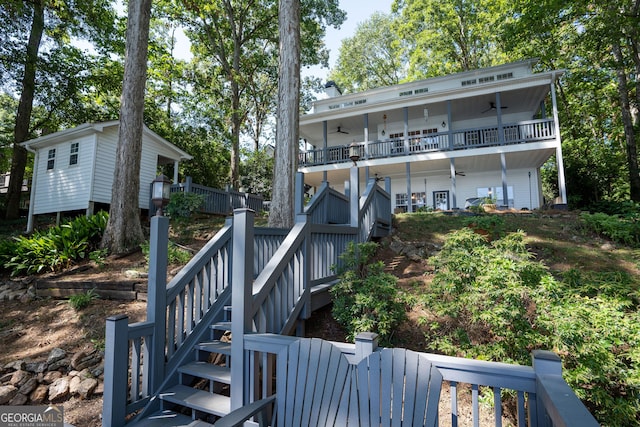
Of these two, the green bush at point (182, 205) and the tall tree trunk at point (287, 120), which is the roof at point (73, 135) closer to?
the green bush at point (182, 205)

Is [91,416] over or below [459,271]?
below

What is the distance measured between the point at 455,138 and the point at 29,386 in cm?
1557

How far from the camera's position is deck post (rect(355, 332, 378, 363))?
2.16m

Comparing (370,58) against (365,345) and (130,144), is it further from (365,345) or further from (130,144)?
(365,345)

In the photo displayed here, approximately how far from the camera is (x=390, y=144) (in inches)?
612

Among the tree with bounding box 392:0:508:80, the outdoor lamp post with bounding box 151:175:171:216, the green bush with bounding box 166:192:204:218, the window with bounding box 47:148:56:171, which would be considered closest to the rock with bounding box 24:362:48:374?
the outdoor lamp post with bounding box 151:175:171:216

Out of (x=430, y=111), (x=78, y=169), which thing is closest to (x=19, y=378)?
(x=78, y=169)

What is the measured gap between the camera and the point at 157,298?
3061 mm

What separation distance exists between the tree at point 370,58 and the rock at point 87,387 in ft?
87.4

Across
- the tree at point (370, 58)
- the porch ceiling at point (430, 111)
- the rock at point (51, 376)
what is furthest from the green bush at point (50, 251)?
the tree at point (370, 58)

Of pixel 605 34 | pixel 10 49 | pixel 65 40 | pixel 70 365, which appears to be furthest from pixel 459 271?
pixel 65 40

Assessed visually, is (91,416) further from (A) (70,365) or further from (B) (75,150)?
(B) (75,150)

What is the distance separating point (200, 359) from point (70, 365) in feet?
5.91

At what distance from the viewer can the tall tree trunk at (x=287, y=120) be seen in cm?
656
